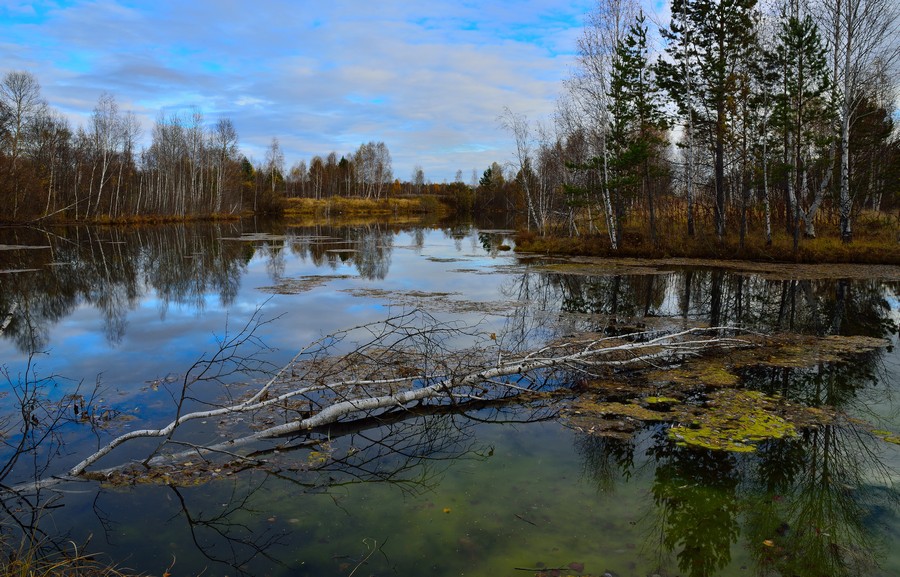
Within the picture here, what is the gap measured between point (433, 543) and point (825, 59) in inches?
1098

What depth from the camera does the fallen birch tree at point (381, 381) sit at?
627 cm

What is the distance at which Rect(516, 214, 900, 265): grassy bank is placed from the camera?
22.9 metres

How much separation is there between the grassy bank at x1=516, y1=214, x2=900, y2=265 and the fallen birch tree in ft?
51.5

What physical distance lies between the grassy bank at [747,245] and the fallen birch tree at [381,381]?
15.7m

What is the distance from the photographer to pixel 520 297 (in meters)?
16.6

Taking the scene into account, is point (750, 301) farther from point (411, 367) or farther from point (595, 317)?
point (411, 367)

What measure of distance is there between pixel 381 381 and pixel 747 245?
2335 centimetres

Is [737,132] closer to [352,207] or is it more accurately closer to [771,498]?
[771,498]

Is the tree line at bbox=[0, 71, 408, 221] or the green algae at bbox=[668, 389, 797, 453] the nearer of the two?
the green algae at bbox=[668, 389, 797, 453]

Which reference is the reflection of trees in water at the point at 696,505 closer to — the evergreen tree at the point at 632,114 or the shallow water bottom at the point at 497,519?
the shallow water bottom at the point at 497,519

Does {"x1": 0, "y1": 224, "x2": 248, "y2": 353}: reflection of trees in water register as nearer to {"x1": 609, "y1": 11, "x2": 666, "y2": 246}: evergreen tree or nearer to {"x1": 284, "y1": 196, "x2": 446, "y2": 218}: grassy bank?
{"x1": 609, "y1": 11, "x2": 666, "y2": 246}: evergreen tree

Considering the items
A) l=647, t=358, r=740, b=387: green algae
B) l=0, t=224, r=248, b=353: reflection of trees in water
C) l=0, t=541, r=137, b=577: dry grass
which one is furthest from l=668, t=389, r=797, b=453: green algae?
l=0, t=224, r=248, b=353: reflection of trees in water

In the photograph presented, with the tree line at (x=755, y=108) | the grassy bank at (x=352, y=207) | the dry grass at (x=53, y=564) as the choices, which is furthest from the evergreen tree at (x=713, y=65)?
the grassy bank at (x=352, y=207)

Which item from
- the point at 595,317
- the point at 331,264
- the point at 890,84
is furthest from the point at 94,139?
the point at 890,84
